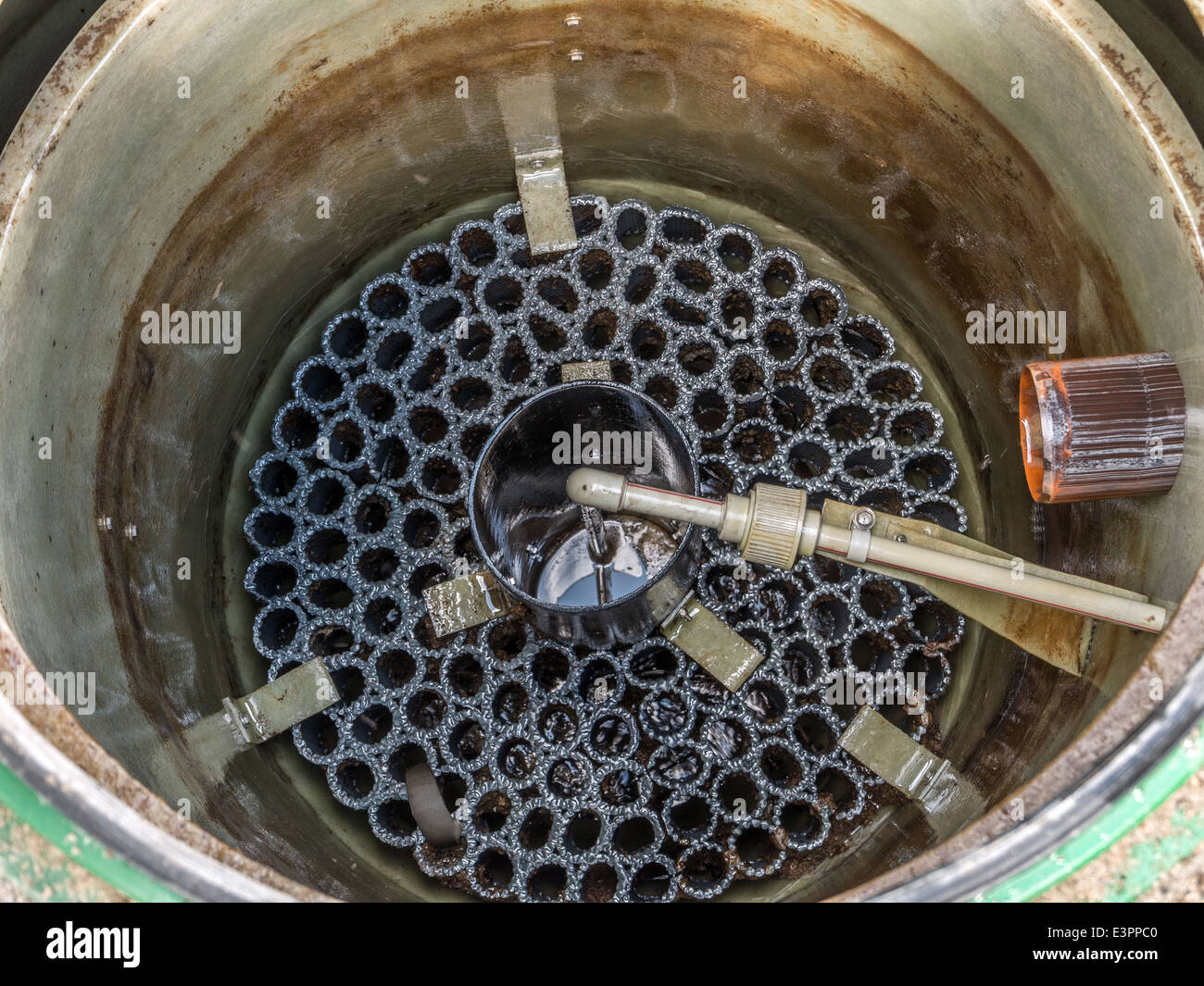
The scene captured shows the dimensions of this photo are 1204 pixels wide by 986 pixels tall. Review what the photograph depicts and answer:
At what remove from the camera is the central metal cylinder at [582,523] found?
2521 mm

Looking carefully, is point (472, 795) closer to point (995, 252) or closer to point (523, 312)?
point (523, 312)

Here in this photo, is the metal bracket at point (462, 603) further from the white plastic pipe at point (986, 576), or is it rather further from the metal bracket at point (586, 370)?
the white plastic pipe at point (986, 576)

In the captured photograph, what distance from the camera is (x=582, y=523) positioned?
2932 mm

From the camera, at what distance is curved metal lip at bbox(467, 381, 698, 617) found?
7.91 ft

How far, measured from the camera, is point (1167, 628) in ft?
5.81

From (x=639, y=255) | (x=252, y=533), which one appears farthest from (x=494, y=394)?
(x=252, y=533)

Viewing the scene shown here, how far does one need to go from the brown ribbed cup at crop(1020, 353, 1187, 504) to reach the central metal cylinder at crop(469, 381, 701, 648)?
0.81 meters

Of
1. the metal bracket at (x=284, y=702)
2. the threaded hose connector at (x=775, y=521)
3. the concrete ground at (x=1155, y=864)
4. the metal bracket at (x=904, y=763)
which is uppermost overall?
the threaded hose connector at (x=775, y=521)

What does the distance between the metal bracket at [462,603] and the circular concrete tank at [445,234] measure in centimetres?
57

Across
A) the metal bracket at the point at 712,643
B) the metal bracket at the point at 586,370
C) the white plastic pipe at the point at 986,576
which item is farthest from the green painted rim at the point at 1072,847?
the metal bracket at the point at 586,370

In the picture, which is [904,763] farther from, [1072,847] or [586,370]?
[586,370]

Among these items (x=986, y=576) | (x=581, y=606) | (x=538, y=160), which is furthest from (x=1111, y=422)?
(x=538, y=160)

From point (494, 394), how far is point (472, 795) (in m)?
1.05

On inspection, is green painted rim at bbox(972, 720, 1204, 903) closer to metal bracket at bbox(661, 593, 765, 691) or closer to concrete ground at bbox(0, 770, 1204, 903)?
concrete ground at bbox(0, 770, 1204, 903)
